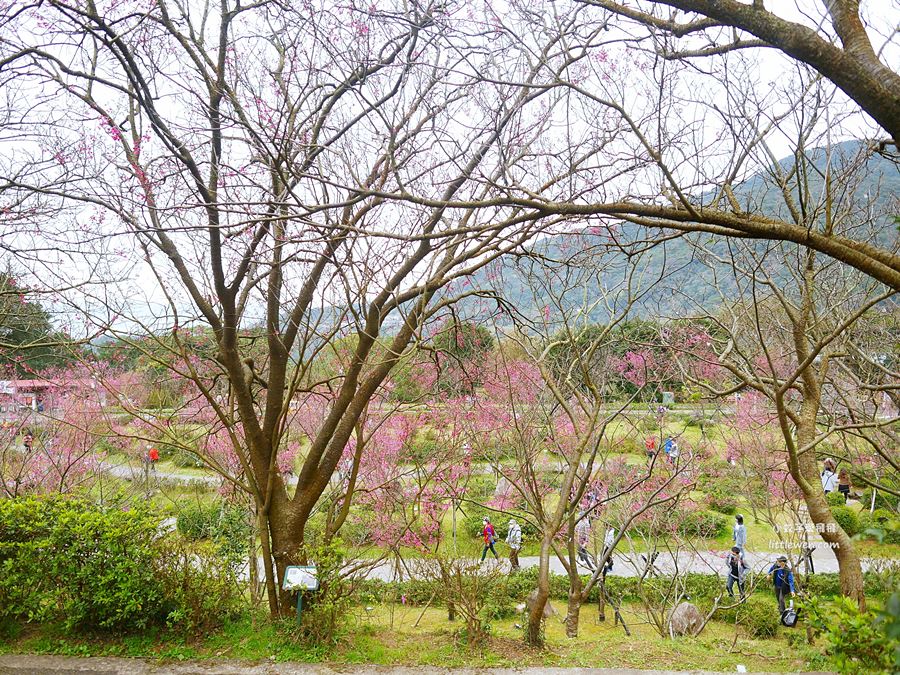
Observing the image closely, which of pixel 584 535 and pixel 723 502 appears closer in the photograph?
pixel 584 535

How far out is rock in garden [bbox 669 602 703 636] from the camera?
21.6ft

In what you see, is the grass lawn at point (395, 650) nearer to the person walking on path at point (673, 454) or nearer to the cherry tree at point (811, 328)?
the cherry tree at point (811, 328)

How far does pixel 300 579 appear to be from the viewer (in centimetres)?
412

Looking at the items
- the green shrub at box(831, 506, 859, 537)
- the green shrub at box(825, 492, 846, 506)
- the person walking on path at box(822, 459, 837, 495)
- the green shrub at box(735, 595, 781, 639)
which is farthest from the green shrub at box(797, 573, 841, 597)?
the green shrub at box(825, 492, 846, 506)

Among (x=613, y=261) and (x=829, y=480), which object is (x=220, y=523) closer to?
(x=613, y=261)

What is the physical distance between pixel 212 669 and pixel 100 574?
115 cm

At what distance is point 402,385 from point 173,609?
4.74 m

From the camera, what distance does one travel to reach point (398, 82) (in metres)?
4.03

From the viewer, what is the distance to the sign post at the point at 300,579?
4094 millimetres

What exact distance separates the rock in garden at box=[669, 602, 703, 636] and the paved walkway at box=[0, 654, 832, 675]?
3108 mm

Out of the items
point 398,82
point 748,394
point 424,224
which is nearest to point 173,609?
point 424,224

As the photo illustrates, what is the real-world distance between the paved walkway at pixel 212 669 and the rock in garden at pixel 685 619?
122 inches

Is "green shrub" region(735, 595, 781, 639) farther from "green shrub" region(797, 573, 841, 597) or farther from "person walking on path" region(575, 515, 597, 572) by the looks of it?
"person walking on path" region(575, 515, 597, 572)

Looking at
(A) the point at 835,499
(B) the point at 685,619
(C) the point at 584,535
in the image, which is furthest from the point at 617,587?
(A) the point at 835,499
